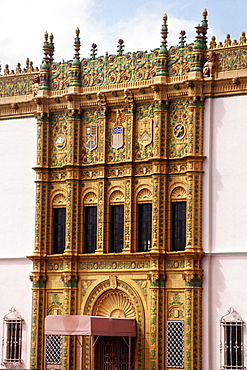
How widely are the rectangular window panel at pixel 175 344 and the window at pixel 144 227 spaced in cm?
298

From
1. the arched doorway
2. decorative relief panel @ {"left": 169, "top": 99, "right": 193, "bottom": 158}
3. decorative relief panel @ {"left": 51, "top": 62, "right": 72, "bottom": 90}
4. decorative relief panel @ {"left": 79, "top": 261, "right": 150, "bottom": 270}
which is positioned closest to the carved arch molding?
the arched doorway

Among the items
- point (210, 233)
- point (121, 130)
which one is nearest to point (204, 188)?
point (210, 233)

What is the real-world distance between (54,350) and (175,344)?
514cm

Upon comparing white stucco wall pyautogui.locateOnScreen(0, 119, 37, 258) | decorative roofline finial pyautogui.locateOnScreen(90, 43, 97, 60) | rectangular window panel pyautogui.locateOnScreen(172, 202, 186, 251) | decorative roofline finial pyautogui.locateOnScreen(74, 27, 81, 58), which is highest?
decorative roofline finial pyautogui.locateOnScreen(74, 27, 81, 58)

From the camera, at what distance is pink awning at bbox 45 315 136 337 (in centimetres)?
3734

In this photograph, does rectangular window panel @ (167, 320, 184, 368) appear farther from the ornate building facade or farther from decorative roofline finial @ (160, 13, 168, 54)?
decorative roofline finial @ (160, 13, 168, 54)

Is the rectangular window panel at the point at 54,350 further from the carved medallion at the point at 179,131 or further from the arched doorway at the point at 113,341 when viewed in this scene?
the carved medallion at the point at 179,131

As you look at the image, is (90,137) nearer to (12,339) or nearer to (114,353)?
(114,353)

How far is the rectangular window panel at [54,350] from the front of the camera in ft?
131

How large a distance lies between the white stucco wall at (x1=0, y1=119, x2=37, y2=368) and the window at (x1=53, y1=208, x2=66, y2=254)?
2.93ft

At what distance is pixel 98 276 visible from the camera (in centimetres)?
3944

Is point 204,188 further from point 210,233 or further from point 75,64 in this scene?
point 75,64

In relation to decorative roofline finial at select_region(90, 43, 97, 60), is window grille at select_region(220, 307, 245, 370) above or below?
below

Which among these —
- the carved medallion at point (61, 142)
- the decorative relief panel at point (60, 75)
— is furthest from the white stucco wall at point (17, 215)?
the decorative relief panel at point (60, 75)
